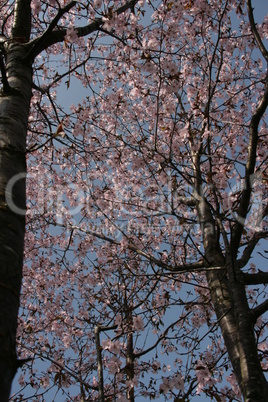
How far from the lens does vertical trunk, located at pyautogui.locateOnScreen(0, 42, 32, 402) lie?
1214 millimetres

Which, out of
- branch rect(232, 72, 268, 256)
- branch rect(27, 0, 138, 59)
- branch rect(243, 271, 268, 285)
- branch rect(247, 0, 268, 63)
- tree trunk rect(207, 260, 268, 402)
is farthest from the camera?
branch rect(243, 271, 268, 285)

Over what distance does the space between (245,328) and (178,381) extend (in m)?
1.47

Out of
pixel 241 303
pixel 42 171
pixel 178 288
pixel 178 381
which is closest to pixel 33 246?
pixel 42 171

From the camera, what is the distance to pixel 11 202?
1.73 m

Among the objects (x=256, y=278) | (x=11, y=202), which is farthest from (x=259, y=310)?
(x=11, y=202)

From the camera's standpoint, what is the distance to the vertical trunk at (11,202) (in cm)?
121

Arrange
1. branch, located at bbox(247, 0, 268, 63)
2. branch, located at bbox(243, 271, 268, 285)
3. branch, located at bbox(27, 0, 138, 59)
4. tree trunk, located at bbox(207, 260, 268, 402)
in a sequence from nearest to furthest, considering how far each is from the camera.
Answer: tree trunk, located at bbox(207, 260, 268, 402) → branch, located at bbox(247, 0, 268, 63) → branch, located at bbox(27, 0, 138, 59) → branch, located at bbox(243, 271, 268, 285)

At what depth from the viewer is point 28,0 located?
374 cm

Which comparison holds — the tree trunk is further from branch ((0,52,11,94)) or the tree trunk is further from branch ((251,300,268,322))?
branch ((0,52,11,94))

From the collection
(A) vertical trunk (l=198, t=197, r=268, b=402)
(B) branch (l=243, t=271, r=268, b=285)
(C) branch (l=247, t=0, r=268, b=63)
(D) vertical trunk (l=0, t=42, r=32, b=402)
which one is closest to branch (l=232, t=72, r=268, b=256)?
(C) branch (l=247, t=0, r=268, b=63)

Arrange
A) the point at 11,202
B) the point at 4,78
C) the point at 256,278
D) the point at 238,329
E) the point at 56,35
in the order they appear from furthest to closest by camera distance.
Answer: the point at 56,35 < the point at 256,278 < the point at 238,329 < the point at 4,78 < the point at 11,202

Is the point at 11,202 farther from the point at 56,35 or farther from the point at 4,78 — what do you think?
the point at 56,35

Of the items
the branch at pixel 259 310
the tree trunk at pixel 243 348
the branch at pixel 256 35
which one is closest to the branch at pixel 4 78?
the branch at pixel 256 35

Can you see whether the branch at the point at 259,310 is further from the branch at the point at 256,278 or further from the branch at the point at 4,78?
the branch at the point at 4,78
